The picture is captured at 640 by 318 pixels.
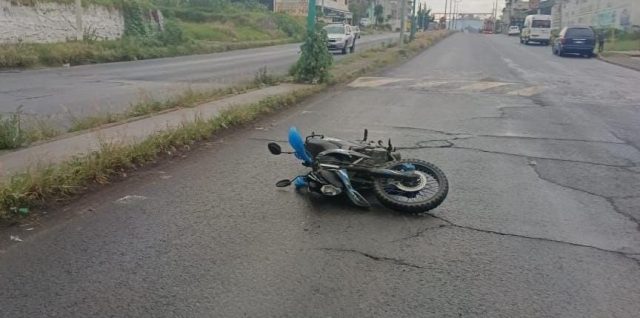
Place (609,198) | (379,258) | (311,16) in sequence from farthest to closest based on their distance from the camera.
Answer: (311,16), (609,198), (379,258)

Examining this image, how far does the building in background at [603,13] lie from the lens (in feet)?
151

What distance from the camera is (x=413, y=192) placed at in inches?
209

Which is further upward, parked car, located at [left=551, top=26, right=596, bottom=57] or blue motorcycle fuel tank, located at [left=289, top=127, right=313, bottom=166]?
parked car, located at [left=551, top=26, right=596, bottom=57]

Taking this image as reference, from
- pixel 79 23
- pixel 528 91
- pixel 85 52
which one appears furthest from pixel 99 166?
pixel 79 23

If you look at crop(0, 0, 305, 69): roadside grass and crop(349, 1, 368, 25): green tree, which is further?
crop(349, 1, 368, 25): green tree

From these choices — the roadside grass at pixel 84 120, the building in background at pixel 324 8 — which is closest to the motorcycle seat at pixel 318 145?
the roadside grass at pixel 84 120

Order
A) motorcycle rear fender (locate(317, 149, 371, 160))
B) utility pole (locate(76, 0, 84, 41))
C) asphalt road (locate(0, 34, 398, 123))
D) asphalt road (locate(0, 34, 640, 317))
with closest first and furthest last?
asphalt road (locate(0, 34, 640, 317)) → motorcycle rear fender (locate(317, 149, 371, 160)) → asphalt road (locate(0, 34, 398, 123)) → utility pole (locate(76, 0, 84, 41))

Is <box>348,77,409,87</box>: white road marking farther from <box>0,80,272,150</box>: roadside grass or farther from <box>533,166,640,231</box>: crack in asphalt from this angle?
<box>533,166,640,231</box>: crack in asphalt

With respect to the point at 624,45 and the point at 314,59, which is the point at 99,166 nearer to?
the point at 314,59

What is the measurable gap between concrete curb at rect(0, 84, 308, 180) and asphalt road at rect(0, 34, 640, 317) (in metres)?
1.00

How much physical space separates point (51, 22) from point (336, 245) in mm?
27020

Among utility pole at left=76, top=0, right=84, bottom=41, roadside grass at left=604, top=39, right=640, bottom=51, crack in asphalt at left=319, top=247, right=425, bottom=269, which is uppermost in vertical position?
utility pole at left=76, top=0, right=84, bottom=41

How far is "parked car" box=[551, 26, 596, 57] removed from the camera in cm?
3253

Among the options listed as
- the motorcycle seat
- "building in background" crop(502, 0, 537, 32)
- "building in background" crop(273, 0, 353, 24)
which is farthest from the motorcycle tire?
"building in background" crop(502, 0, 537, 32)
